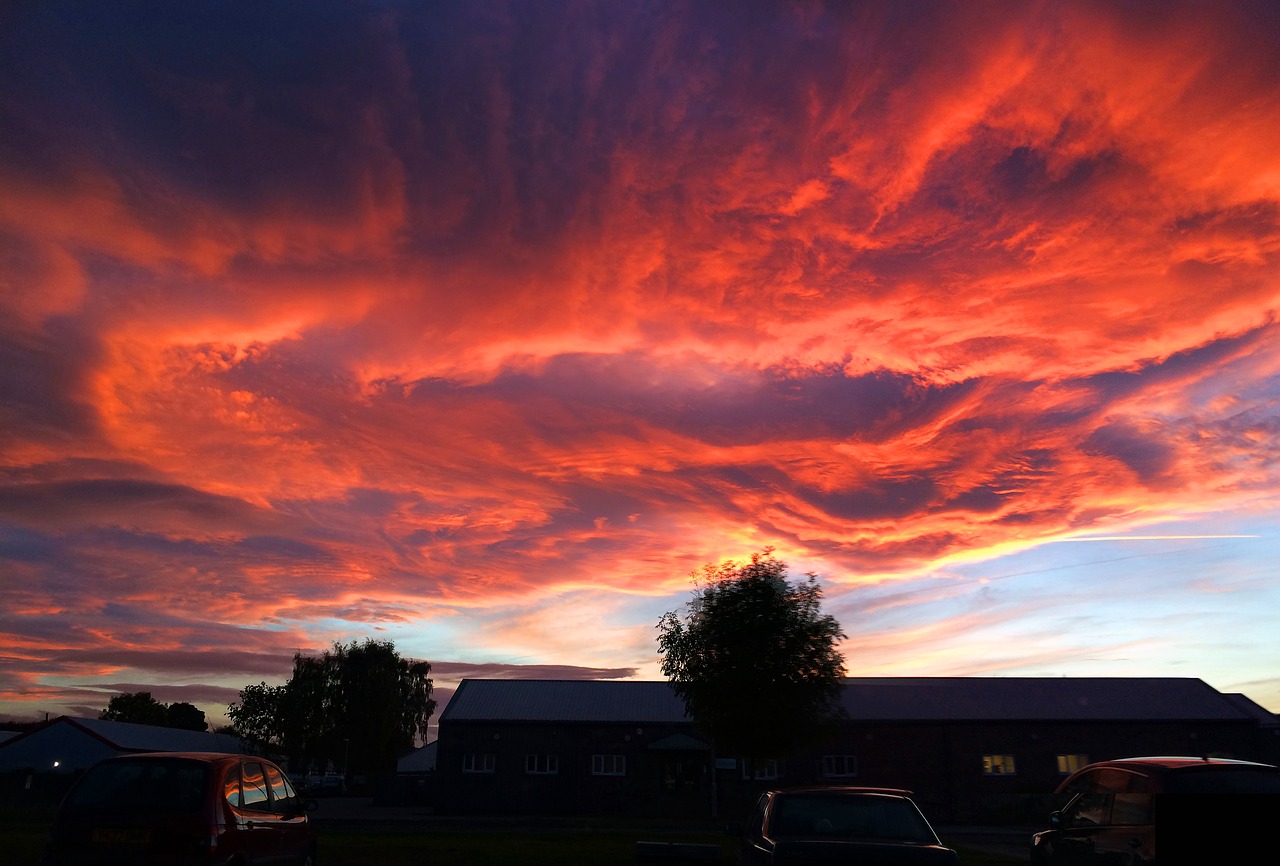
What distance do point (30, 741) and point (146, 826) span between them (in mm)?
70562

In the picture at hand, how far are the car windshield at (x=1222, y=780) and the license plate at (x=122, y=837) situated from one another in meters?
10.9

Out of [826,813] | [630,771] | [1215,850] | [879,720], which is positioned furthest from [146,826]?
[879,720]

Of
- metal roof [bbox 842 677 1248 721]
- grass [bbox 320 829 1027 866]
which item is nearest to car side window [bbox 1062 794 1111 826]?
grass [bbox 320 829 1027 866]

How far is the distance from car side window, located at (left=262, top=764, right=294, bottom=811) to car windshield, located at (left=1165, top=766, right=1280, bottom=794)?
10831 millimetres

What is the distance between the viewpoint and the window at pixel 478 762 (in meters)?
47.4

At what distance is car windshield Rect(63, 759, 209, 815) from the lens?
30.6ft

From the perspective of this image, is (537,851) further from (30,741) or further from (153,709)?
(153,709)

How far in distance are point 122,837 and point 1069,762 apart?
48.8 metres

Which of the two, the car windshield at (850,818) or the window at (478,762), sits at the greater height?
the car windshield at (850,818)

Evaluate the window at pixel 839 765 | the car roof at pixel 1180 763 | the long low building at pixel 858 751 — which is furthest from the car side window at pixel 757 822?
the window at pixel 839 765

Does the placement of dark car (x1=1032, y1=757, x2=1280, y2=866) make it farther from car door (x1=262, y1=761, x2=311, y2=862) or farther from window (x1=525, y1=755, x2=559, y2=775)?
window (x1=525, y1=755, x2=559, y2=775)

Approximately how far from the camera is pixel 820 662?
3055cm

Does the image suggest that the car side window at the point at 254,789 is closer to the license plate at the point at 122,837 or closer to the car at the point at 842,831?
the license plate at the point at 122,837

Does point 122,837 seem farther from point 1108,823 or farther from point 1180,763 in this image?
→ point 1180,763
